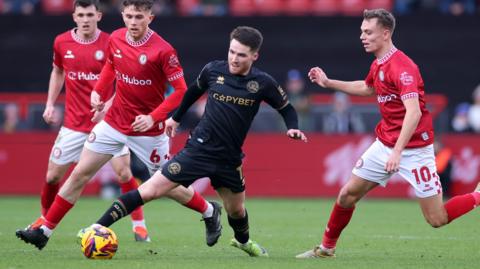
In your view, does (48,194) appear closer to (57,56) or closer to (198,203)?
(57,56)

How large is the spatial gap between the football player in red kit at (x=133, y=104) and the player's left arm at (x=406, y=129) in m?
2.06

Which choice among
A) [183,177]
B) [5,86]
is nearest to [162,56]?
[183,177]

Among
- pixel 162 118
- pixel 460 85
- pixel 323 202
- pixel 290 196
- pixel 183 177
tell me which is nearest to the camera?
pixel 183 177

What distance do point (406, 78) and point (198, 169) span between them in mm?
2075

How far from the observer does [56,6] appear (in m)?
23.8

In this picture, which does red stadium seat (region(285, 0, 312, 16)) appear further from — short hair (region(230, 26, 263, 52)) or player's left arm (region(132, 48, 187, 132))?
short hair (region(230, 26, 263, 52))

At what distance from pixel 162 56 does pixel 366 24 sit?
207cm

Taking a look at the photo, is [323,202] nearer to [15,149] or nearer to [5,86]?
[15,149]

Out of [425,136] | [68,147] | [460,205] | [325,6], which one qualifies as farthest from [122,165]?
[325,6]

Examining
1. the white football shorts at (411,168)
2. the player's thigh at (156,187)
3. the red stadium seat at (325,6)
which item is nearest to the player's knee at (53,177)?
the player's thigh at (156,187)

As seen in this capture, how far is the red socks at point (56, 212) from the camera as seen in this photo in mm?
10871

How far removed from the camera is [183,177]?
10008mm

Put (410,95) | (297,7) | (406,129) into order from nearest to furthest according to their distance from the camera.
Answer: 1. (406,129)
2. (410,95)
3. (297,7)

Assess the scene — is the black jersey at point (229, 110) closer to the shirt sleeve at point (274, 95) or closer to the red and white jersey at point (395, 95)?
the shirt sleeve at point (274, 95)
